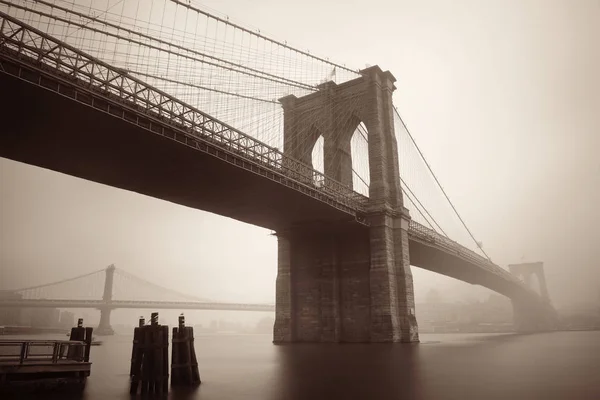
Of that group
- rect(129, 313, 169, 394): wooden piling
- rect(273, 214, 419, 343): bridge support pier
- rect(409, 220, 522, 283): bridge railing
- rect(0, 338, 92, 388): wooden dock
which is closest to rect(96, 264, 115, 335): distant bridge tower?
rect(273, 214, 419, 343): bridge support pier

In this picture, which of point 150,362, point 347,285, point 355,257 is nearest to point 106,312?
point 347,285

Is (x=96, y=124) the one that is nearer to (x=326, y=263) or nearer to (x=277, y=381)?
(x=277, y=381)

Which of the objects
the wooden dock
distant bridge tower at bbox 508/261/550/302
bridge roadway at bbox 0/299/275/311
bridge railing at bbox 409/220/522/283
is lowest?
the wooden dock

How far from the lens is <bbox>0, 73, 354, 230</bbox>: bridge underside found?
17422mm

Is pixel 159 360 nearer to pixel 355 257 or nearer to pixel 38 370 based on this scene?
pixel 38 370

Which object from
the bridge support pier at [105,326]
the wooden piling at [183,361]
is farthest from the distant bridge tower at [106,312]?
the wooden piling at [183,361]

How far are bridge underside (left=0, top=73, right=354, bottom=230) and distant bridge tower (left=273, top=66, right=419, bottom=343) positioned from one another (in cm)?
321

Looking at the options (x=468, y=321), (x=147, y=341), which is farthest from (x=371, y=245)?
(x=468, y=321)

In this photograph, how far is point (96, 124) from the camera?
61.2 feet

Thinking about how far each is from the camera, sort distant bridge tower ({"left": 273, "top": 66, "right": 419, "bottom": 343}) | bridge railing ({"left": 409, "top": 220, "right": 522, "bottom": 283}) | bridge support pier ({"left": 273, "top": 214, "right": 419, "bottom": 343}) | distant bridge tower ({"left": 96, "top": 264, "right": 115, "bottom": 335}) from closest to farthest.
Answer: bridge support pier ({"left": 273, "top": 214, "right": 419, "bottom": 343})
distant bridge tower ({"left": 273, "top": 66, "right": 419, "bottom": 343})
bridge railing ({"left": 409, "top": 220, "right": 522, "bottom": 283})
distant bridge tower ({"left": 96, "top": 264, "right": 115, "bottom": 335})

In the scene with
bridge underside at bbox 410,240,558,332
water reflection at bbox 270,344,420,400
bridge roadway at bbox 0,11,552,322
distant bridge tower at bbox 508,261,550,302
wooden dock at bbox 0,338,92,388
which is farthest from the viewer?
distant bridge tower at bbox 508,261,550,302

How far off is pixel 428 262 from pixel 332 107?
21.9 metres

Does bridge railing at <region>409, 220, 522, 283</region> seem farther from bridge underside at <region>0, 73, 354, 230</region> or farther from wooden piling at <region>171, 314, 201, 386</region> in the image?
wooden piling at <region>171, 314, 201, 386</region>

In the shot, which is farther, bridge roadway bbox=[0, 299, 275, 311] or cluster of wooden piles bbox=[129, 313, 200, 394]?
bridge roadway bbox=[0, 299, 275, 311]
